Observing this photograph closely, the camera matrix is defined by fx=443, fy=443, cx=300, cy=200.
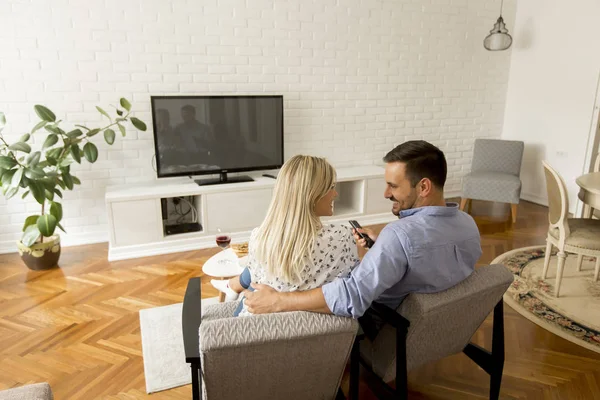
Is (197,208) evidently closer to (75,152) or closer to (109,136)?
(109,136)

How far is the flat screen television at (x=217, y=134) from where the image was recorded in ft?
12.4

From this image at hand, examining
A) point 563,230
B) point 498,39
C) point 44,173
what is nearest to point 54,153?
point 44,173

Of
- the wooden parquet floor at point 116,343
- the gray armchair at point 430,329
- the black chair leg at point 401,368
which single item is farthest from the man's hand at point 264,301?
the wooden parquet floor at point 116,343

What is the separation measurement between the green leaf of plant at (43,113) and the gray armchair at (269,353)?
8.19 ft

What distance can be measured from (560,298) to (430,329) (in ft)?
6.04

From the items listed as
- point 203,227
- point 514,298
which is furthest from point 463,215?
point 203,227

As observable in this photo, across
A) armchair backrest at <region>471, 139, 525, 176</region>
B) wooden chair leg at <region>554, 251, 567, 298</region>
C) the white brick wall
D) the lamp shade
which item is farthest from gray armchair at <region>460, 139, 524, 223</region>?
wooden chair leg at <region>554, 251, 567, 298</region>

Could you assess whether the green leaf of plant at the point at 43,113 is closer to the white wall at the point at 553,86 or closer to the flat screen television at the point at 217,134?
the flat screen television at the point at 217,134

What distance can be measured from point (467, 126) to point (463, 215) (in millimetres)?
4056

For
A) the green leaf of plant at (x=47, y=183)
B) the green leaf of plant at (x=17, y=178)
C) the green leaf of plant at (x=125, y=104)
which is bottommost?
the green leaf of plant at (x=47, y=183)

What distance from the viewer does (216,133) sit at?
12.9ft

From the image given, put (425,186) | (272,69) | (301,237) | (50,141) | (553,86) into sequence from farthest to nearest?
(553,86)
(272,69)
(50,141)
(425,186)
(301,237)

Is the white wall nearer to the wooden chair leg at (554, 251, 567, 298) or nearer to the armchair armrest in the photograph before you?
the wooden chair leg at (554, 251, 567, 298)

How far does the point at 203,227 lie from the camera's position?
12.7 ft
